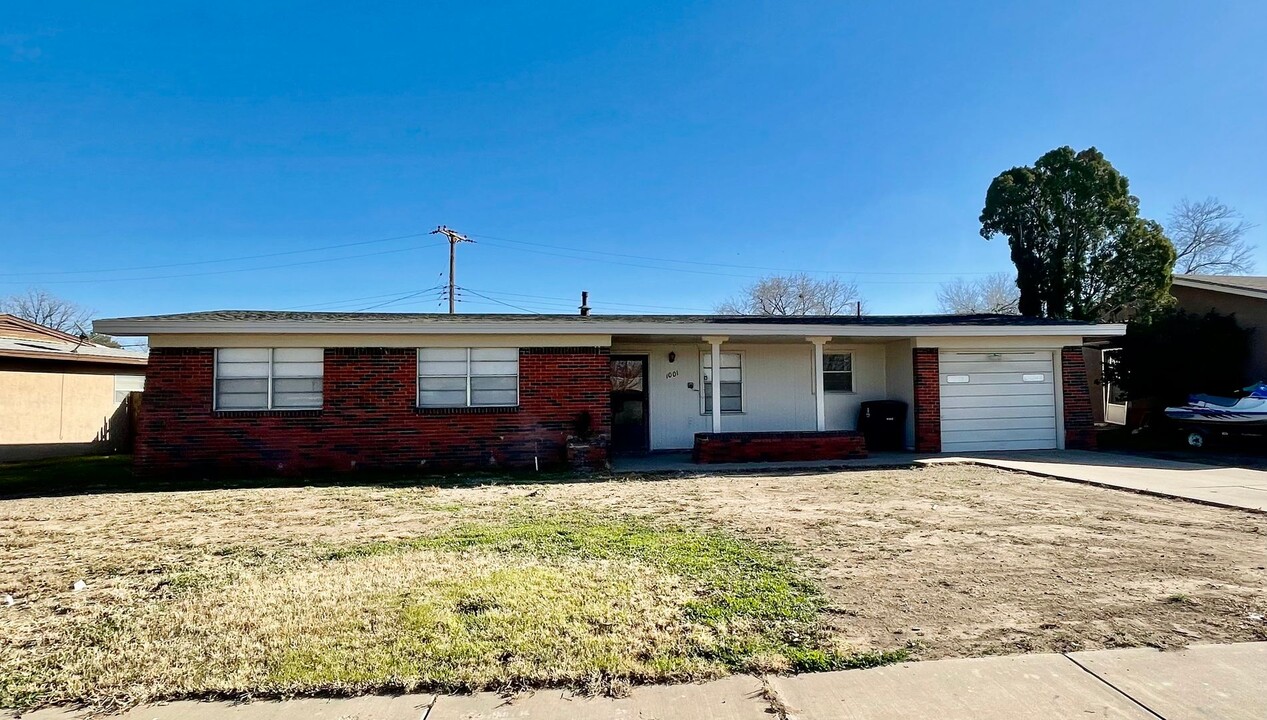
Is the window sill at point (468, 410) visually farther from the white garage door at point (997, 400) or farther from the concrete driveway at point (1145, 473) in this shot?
the white garage door at point (997, 400)

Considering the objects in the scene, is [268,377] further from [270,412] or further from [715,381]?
[715,381]

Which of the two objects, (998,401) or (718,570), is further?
(998,401)

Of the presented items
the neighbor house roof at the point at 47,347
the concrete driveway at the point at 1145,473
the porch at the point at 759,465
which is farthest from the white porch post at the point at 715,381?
the neighbor house roof at the point at 47,347

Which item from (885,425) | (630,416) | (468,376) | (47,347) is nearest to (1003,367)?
(885,425)

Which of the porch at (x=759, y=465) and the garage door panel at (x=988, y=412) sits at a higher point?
the garage door panel at (x=988, y=412)

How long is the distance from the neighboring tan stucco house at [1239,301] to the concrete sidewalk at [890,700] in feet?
53.7

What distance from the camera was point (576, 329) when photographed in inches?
437

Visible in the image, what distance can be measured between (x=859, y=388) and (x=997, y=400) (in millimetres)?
2709

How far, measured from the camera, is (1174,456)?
40.2ft

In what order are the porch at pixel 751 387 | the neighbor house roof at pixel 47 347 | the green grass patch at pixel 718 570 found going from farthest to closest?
the porch at pixel 751 387 < the neighbor house roof at pixel 47 347 < the green grass patch at pixel 718 570

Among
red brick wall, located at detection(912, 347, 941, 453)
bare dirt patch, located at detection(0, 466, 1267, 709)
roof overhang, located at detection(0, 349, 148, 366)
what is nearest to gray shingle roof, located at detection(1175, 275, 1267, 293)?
red brick wall, located at detection(912, 347, 941, 453)

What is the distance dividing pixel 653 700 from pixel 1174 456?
13.9 meters

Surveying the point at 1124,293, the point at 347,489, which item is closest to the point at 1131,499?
the point at 347,489

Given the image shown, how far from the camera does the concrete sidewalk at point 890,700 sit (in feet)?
9.00
